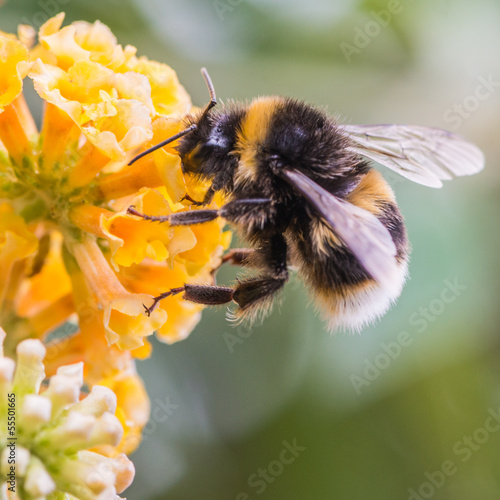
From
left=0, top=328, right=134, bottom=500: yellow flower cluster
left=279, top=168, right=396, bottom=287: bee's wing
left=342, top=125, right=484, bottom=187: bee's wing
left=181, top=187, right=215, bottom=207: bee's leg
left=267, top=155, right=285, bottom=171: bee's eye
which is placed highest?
left=342, top=125, right=484, bottom=187: bee's wing

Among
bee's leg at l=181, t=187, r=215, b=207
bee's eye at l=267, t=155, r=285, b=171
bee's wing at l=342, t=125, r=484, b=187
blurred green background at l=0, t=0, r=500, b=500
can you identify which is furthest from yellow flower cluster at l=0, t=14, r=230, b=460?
blurred green background at l=0, t=0, r=500, b=500

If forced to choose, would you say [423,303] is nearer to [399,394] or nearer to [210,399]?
[399,394]

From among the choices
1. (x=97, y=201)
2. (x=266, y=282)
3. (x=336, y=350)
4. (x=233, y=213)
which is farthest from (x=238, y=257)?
(x=336, y=350)

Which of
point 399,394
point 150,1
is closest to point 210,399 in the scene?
point 399,394

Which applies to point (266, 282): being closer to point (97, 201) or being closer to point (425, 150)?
point (97, 201)

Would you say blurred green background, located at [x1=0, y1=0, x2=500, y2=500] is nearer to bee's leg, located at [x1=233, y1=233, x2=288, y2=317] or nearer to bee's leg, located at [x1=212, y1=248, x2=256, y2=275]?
bee's leg, located at [x1=212, y1=248, x2=256, y2=275]

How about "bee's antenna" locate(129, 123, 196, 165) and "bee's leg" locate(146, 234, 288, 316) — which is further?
"bee's leg" locate(146, 234, 288, 316)

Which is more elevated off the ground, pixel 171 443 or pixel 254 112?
pixel 254 112
